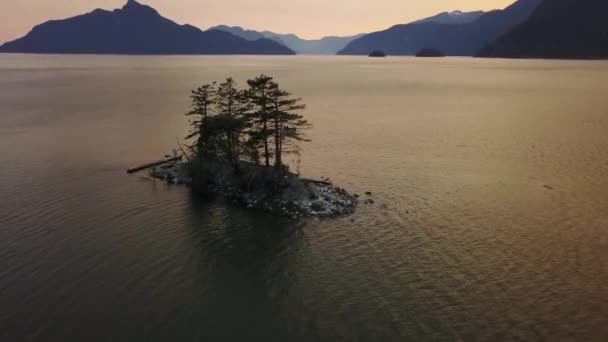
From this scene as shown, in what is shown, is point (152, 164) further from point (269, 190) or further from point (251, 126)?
point (269, 190)

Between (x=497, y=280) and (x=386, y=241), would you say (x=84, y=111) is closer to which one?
(x=386, y=241)

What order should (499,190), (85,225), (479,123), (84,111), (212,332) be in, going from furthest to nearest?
(84,111) → (479,123) → (499,190) → (85,225) → (212,332)

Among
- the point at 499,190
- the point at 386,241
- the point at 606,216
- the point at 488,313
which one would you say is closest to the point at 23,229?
the point at 386,241

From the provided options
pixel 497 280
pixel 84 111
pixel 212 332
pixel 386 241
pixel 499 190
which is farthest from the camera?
pixel 84 111

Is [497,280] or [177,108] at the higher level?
[177,108]

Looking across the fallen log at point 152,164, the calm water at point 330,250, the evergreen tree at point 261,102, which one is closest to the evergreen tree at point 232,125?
the evergreen tree at point 261,102

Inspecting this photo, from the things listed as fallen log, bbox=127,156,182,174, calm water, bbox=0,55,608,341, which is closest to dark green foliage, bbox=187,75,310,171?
calm water, bbox=0,55,608,341

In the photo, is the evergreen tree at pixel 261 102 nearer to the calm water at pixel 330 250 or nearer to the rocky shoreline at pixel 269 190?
the rocky shoreline at pixel 269 190

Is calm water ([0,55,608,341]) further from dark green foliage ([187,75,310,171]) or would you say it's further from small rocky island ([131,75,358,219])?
dark green foliage ([187,75,310,171])
